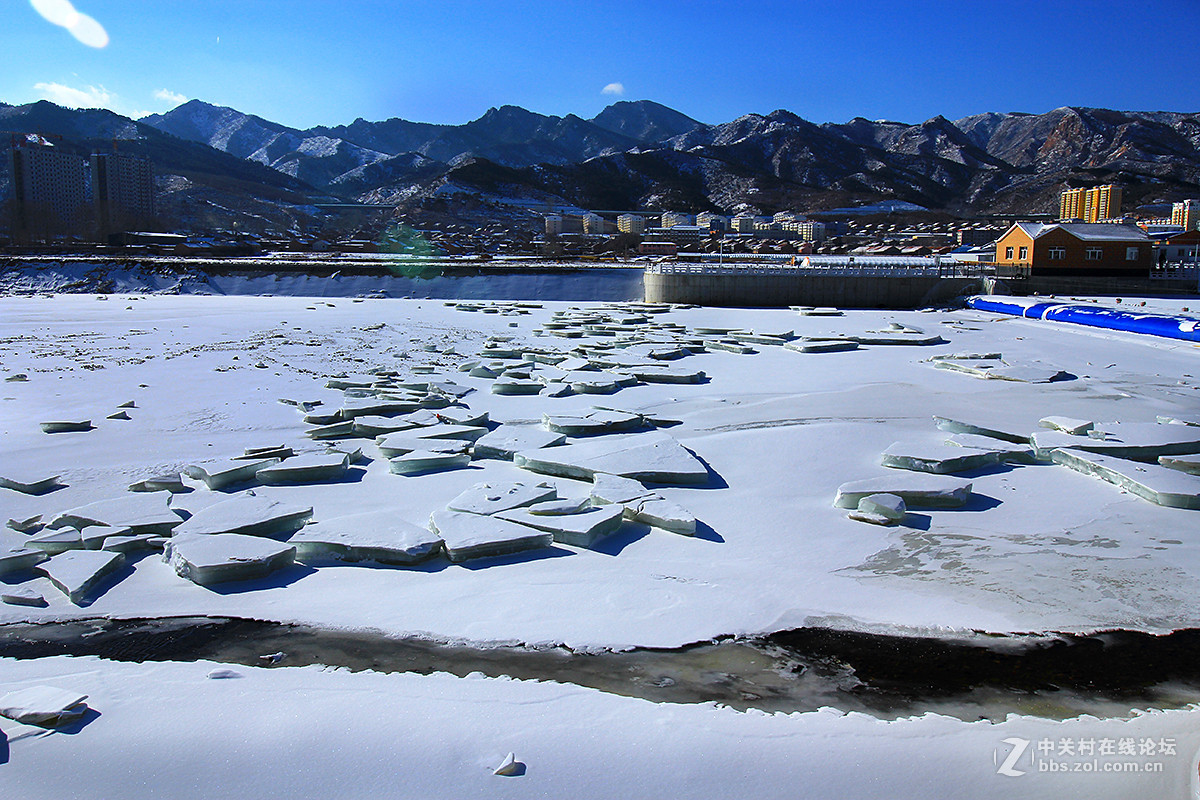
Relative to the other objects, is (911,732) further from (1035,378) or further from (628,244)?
(628,244)

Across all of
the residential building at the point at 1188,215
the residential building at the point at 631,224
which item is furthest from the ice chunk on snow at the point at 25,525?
the residential building at the point at 631,224

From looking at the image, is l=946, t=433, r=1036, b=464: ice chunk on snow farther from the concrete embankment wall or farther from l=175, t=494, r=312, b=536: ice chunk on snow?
the concrete embankment wall

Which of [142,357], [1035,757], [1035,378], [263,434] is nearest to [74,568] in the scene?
[263,434]

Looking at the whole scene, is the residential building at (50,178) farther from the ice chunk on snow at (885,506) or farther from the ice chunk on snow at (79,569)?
the ice chunk on snow at (885,506)

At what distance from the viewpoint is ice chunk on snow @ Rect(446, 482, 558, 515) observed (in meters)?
6.89

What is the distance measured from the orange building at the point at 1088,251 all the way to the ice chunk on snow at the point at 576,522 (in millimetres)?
36830

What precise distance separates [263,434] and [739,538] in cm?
610

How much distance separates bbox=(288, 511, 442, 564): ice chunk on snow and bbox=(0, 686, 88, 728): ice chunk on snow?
2158 mm

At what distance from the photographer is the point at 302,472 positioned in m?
7.91

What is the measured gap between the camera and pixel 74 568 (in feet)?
18.6

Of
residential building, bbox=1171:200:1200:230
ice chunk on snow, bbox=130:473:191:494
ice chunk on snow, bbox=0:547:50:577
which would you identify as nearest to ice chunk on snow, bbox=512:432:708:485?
ice chunk on snow, bbox=130:473:191:494

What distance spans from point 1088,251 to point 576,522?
39.0 meters

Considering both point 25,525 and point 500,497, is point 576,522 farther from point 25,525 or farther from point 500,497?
point 25,525

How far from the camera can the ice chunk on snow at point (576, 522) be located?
6.36m
